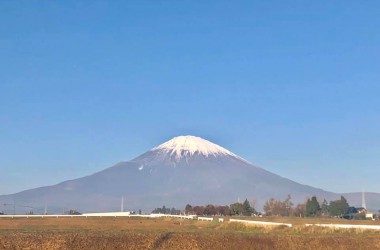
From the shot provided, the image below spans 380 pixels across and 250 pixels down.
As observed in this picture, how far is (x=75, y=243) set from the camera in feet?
159

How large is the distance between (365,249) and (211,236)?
1293 cm

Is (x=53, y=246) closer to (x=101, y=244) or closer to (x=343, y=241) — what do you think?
(x=101, y=244)

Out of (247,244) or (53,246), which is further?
(247,244)

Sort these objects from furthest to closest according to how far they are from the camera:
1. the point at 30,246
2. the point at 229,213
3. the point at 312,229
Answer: the point at 229,213 → the point at 312,229 → the point at 30,246

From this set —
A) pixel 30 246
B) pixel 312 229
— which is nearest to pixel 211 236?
pixel 30 246

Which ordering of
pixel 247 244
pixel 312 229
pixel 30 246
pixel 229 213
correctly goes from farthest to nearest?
pixel 229 213 → pixel 312 229 → pixel 247 244 → pixel 30 246

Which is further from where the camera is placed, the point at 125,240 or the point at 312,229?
the point at 312,229

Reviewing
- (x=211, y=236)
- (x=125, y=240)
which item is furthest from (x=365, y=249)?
(x=125, y=240)

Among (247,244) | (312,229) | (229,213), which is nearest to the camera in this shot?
(247,244)

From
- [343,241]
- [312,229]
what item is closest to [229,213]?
[312,229]

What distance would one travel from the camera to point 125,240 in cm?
4956

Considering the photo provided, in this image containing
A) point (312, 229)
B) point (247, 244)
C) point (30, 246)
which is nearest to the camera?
point (30, 246)

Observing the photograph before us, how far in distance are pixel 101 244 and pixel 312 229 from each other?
92.4 ft

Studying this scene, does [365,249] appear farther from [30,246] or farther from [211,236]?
[30,246]
